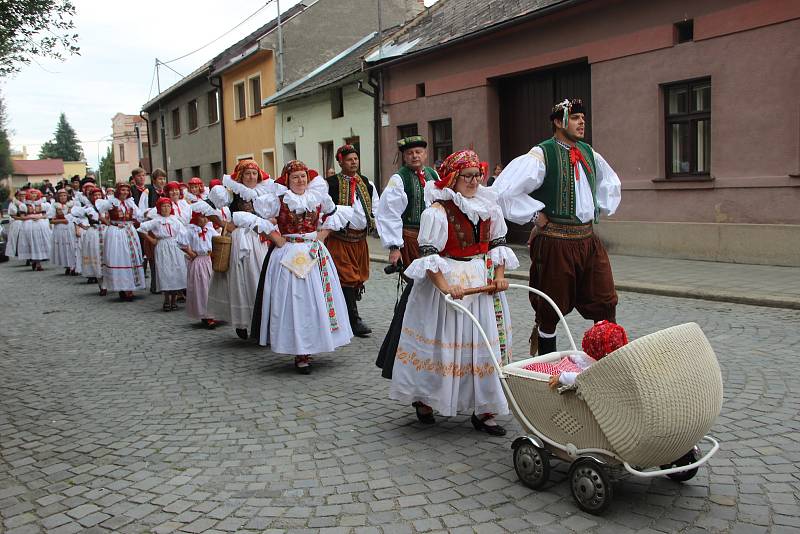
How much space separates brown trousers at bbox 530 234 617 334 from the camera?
516cm

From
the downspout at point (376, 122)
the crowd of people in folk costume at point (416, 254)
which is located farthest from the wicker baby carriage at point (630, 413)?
the downspout at point (376, 122)

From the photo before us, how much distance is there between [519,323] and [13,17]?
632 cm

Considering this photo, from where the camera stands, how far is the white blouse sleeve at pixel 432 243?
4406 mm

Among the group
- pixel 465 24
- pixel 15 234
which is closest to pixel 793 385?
pixel 465 24

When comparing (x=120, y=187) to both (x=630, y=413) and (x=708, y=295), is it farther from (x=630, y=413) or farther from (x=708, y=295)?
(x=630, y=413)

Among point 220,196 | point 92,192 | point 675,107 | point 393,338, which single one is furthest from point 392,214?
point 92,192

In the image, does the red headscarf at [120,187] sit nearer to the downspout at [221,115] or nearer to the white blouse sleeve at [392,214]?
the white blouse sleeve at [392,214]

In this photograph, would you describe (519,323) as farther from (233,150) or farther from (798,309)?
(233,150)

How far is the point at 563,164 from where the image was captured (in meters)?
5.21

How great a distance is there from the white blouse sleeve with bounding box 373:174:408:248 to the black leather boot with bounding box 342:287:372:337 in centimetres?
183

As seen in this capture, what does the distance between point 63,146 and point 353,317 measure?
135 meters

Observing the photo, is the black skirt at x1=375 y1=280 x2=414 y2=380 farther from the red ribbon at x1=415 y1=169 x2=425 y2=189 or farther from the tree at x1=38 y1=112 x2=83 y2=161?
the tree at x1=38 y1=112 x2=83 y2=161

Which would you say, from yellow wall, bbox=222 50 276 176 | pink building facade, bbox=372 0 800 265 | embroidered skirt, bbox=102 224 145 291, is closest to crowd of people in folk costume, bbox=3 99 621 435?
embroidered skirt, bbox=102 224 145 291

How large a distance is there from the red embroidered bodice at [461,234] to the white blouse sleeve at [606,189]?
50.7 inches
